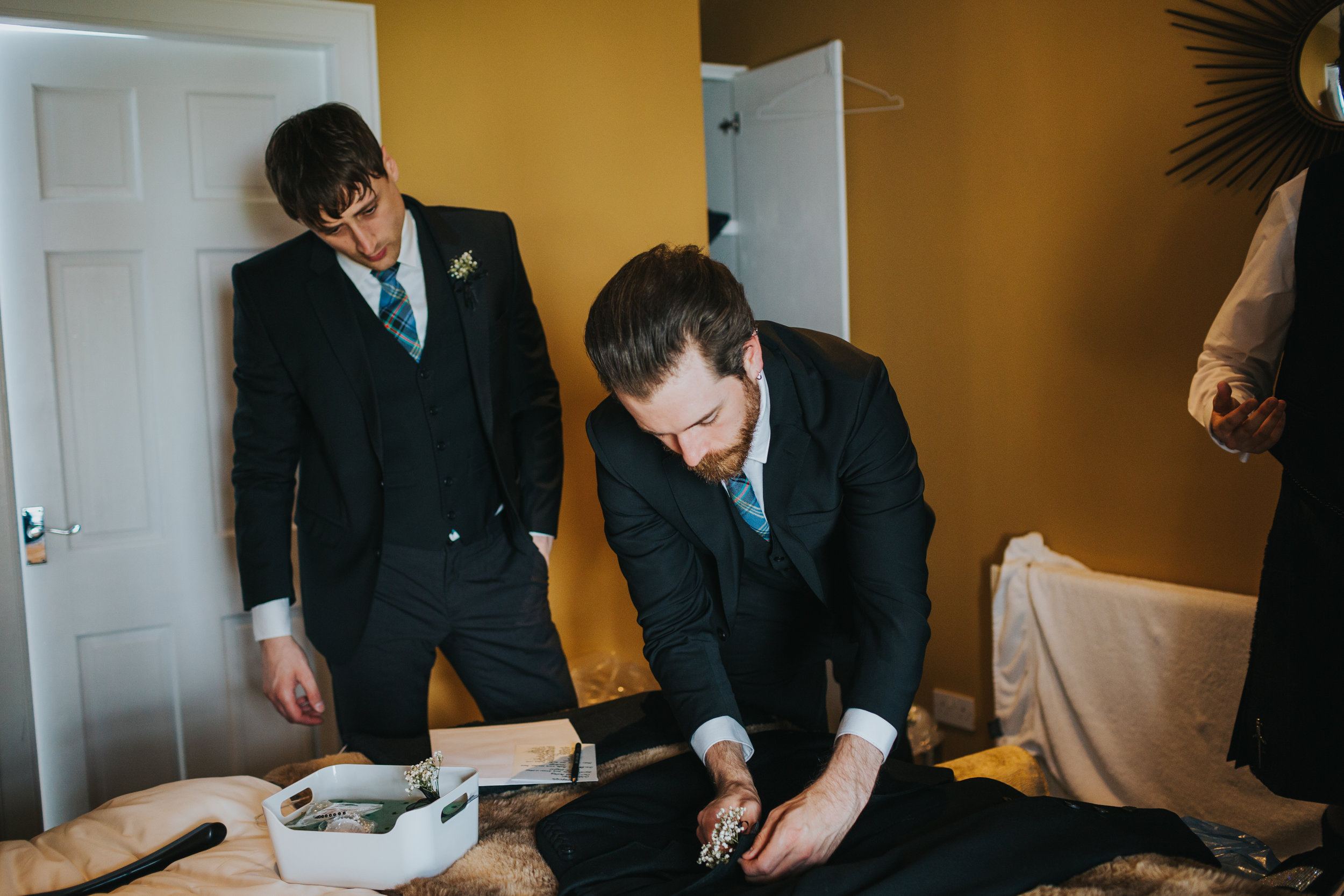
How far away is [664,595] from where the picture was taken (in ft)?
5.25

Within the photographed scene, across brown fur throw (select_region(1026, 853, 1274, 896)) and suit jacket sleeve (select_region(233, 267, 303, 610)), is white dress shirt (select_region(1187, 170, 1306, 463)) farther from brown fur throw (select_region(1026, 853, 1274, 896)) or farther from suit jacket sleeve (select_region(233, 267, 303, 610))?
suit jacket sleeve (select_region(233, 267, 303, 610))

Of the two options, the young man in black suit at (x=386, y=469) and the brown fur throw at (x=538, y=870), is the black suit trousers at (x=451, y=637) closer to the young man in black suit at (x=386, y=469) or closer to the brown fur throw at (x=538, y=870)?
the young man in black suit at (x=386, y=469)

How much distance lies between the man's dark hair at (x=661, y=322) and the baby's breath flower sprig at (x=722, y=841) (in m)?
0.58

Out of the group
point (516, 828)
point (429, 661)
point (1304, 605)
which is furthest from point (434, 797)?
point (1304, 605)

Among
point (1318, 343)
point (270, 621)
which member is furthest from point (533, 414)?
point (1318, 343)

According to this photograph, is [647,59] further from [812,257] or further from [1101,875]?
[1101,875]

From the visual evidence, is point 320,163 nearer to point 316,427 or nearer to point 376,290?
point 376,290

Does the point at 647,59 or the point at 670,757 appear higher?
the point at 647,59

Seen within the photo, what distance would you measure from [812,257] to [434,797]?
234 centimetres

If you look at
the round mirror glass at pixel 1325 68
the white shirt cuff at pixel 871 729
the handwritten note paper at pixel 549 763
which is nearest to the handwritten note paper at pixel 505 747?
the handwritten note paper at pixel 549 763

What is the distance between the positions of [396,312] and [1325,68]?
201 centimetres

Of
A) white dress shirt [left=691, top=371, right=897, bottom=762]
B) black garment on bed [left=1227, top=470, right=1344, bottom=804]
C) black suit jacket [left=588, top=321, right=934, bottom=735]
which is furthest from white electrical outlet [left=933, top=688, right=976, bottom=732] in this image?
white dress shirt [left=691, top=371, right=897, bottom=762]

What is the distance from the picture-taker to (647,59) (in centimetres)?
281

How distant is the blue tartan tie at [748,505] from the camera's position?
1.58 metres
